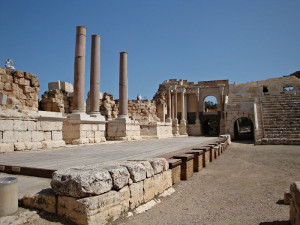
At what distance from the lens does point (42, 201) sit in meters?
2.90

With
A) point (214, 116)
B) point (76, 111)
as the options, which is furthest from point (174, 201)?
point (214, 116)

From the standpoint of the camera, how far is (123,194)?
3.25 metres

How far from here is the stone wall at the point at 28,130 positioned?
24.1 ft

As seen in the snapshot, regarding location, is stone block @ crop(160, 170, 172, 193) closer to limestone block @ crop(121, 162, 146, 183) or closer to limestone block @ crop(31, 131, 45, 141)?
limestone block @ crop(121, 162, 146, 183)

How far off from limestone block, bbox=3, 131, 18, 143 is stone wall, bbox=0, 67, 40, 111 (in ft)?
11.5

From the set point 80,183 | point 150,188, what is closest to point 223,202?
point 150,188

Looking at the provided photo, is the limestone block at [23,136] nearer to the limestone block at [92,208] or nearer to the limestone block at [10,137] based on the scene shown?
the limestone block at [10,137]

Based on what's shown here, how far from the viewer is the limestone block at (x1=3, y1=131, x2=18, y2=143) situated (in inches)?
289

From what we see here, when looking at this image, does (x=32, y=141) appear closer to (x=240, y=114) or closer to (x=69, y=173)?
(x=69, y=173)

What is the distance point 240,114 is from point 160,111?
12.6m

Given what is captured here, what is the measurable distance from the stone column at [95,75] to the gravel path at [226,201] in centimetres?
778

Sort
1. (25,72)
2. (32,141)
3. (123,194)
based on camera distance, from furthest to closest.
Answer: (25,72) < (32,141) < (123,194)

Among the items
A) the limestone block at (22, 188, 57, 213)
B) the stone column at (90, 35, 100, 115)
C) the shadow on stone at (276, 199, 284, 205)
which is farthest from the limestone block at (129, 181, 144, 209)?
the stone column at (90, 35, 100, 115)

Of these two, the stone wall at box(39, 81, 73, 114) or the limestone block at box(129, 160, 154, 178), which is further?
the stone wall at box(39, 81, 73, 114)
